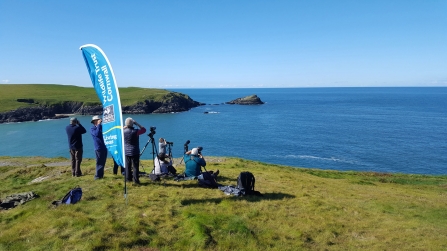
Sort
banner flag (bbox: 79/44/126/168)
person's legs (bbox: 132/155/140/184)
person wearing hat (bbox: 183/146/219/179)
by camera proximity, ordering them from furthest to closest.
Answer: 1. person wearing hat (bbox: 183/146/219/179)
2. person's legs (bbox: 132/155/140/184)
3. banner flag (bbox: 79/44/126/168)

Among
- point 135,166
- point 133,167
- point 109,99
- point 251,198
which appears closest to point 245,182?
point 251,198

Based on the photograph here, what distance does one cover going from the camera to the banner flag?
942cm

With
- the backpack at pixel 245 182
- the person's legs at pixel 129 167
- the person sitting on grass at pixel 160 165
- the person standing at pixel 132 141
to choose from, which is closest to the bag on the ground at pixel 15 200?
the person's legs at pixel 129 167

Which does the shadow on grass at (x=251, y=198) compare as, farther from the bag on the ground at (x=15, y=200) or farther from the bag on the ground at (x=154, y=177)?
the bag on the ground at (x=15, y=200)

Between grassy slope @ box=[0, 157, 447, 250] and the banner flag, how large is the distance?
2116 millimetres

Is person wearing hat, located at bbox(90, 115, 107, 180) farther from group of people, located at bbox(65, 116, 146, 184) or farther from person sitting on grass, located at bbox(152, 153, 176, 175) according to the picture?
person sitting on grass, located at bbox(152, 153, 176, 175)

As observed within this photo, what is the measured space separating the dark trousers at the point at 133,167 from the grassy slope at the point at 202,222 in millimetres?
560

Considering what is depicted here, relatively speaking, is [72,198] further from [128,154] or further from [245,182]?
[245,182]

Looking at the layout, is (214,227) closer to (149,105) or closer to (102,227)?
(102,227)

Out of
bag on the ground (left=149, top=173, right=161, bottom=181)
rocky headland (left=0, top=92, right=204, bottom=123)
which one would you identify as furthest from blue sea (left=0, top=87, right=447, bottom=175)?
bag on the ground (left=149, top=173, right=161, bottom=181)

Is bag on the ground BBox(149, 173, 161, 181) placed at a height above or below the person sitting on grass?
below

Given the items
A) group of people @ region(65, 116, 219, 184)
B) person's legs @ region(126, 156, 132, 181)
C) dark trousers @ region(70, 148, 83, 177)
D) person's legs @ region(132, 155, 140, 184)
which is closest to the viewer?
group of people @ region(65, 116, 219, 184)

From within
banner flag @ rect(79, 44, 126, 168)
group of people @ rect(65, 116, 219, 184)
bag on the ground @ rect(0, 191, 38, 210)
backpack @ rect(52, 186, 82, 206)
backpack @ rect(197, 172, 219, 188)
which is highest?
banner flag @ rect(79, 44, 126, 168)

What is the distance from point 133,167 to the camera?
12.6m
